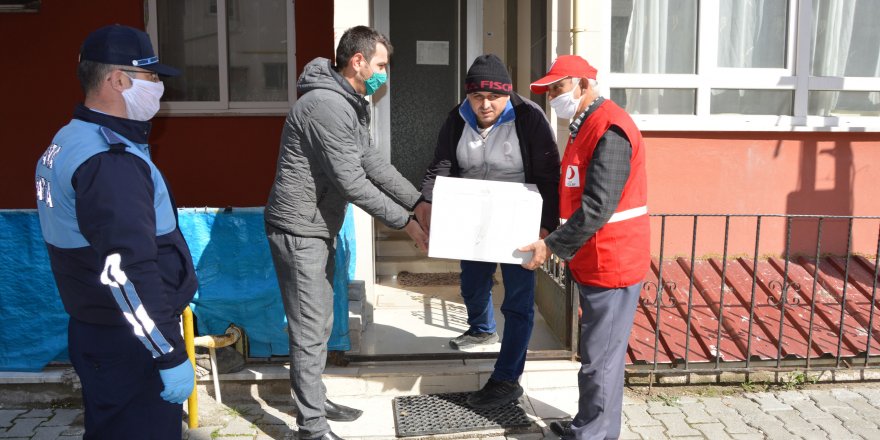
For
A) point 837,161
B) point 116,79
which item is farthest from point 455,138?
point 837,161

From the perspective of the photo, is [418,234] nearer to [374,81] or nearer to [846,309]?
[374,81]

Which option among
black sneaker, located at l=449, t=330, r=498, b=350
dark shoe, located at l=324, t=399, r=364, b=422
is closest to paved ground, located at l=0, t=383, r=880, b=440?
dark shoe, located at l=324, t=399, r=364, b=422

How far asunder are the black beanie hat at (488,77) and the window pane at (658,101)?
229cm

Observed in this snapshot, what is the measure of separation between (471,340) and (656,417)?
125 cm

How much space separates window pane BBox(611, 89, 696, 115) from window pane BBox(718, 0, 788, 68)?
42 centimetres

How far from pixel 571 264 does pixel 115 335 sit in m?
2.06

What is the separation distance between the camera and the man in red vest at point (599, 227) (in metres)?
3.08

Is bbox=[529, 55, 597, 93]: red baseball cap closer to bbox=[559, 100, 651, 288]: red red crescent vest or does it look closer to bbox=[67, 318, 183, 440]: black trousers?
bbox=[559, 100, 651, 288]: red red crescent vest

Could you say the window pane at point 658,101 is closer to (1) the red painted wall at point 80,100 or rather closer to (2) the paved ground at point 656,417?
(2) the paved ground at point 656,417

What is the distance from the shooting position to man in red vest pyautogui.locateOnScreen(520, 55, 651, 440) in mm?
3078

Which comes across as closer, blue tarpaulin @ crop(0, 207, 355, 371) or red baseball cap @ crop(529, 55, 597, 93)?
red baseball cap @ crop(529, 55, 597, 93)

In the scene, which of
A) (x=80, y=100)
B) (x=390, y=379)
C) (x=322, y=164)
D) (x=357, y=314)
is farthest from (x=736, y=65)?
(x=80, y=100)

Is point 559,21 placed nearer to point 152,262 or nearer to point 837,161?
point 837,161

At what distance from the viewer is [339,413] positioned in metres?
3.91
